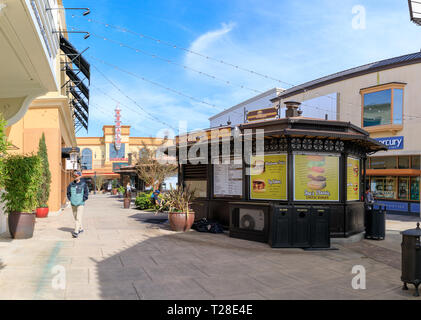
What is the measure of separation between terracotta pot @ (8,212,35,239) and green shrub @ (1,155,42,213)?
5.2 inches

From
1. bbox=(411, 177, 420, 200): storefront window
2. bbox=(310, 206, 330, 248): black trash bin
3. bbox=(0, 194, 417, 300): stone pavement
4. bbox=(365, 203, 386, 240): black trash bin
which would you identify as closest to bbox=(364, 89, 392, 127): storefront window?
bbox=(411, 177, 420, 200): storefront window

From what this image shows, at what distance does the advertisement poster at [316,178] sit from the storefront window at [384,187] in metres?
13.4

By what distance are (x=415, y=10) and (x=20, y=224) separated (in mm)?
17765

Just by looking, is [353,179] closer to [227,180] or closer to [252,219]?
[252,219]

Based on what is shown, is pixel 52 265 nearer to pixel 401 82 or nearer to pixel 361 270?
pixel 361 270

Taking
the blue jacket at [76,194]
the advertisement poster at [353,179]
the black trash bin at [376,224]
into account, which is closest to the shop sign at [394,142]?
the advertisement poster at [353,179]

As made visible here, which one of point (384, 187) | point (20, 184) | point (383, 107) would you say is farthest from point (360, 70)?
point (20, 184)

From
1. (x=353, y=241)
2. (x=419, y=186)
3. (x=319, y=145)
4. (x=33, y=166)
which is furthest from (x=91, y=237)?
(x=419, y=186)

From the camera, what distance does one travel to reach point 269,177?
9805 mm

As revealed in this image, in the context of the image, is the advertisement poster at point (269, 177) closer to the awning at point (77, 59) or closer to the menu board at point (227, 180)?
the menu board at point (227, 180)

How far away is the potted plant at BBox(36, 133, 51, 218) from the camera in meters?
15.0

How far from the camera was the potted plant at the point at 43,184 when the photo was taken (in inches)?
589

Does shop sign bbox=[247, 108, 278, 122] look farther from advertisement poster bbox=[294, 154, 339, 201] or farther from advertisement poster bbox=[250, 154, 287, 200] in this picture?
advertisement poster bbox=[294, 154, 339, 201]

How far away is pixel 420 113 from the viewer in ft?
62.6
